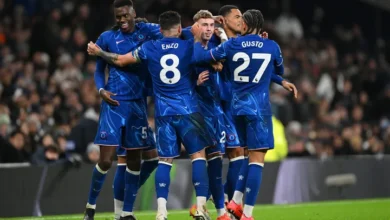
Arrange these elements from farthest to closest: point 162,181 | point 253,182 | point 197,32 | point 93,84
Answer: point 93,84
point 197,32
point 253,182
point 162,181

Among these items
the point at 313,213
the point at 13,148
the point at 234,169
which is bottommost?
the point at 313,213

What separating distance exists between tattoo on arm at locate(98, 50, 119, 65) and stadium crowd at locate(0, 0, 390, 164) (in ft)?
15.4

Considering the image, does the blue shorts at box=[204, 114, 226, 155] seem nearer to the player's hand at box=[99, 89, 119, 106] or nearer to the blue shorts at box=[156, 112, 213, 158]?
the blue shorts at box=[156, 112, 213, 158]

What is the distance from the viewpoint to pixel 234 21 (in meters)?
12.9

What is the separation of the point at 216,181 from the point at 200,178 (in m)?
0.65

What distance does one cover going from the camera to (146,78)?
12391 mm

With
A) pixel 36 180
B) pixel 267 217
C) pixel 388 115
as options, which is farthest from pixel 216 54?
pixel 388 115

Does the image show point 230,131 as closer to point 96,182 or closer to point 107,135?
point 107,135

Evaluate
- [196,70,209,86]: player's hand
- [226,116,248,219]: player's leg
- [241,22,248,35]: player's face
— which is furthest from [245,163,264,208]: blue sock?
[241,22,248,35]: player's face

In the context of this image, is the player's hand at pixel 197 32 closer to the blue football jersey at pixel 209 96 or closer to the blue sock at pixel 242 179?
the blue football jersey at pixel 209 96

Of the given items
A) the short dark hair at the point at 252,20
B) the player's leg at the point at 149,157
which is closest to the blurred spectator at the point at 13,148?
the player's leg at the point at 149,157

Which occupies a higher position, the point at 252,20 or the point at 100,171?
the point at 252,20

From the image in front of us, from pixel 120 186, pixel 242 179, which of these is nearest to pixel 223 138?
pixel 242 179

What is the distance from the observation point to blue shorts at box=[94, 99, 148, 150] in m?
12.0
